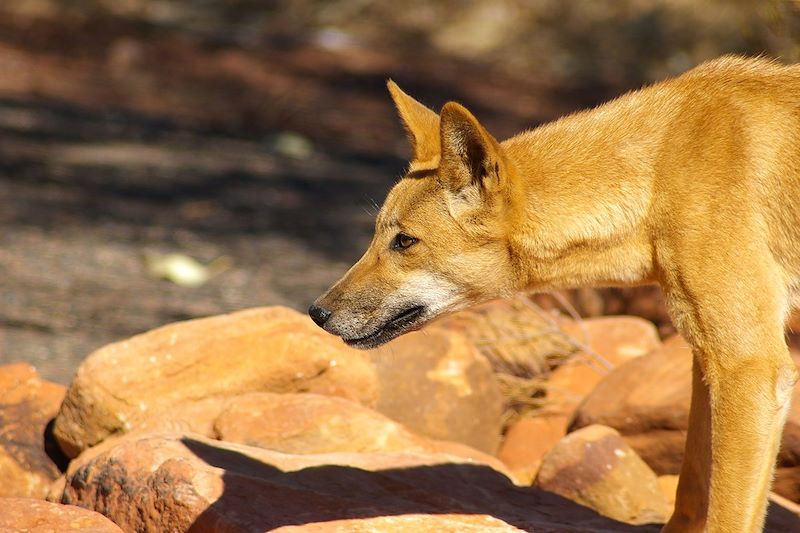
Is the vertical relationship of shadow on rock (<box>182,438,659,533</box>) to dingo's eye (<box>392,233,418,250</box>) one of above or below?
below

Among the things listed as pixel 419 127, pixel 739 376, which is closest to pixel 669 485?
pixel 739 376

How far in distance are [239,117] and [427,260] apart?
9761 mm

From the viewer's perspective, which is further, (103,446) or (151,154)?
(151,154)

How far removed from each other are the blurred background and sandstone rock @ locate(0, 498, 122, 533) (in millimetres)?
2225

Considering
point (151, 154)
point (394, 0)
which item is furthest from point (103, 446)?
point (394, 0)

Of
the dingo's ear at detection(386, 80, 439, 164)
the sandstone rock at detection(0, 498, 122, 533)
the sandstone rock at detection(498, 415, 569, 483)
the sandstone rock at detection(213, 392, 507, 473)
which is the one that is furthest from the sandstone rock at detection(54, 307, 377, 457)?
the dingo's ear at detection(386, 80, 439, 164)

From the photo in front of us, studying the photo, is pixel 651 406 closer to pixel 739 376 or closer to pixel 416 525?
pixel 739 376

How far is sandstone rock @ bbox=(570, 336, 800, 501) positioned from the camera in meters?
5.63

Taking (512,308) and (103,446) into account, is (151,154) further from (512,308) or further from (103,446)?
(103,446)

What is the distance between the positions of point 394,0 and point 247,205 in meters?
8.31

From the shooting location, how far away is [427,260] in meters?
4.76

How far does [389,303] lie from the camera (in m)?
4.76

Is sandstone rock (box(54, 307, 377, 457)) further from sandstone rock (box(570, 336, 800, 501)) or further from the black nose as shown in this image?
sandstone rock (box(570, 336, 800, 501))

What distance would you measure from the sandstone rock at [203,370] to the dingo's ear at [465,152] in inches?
62.5
